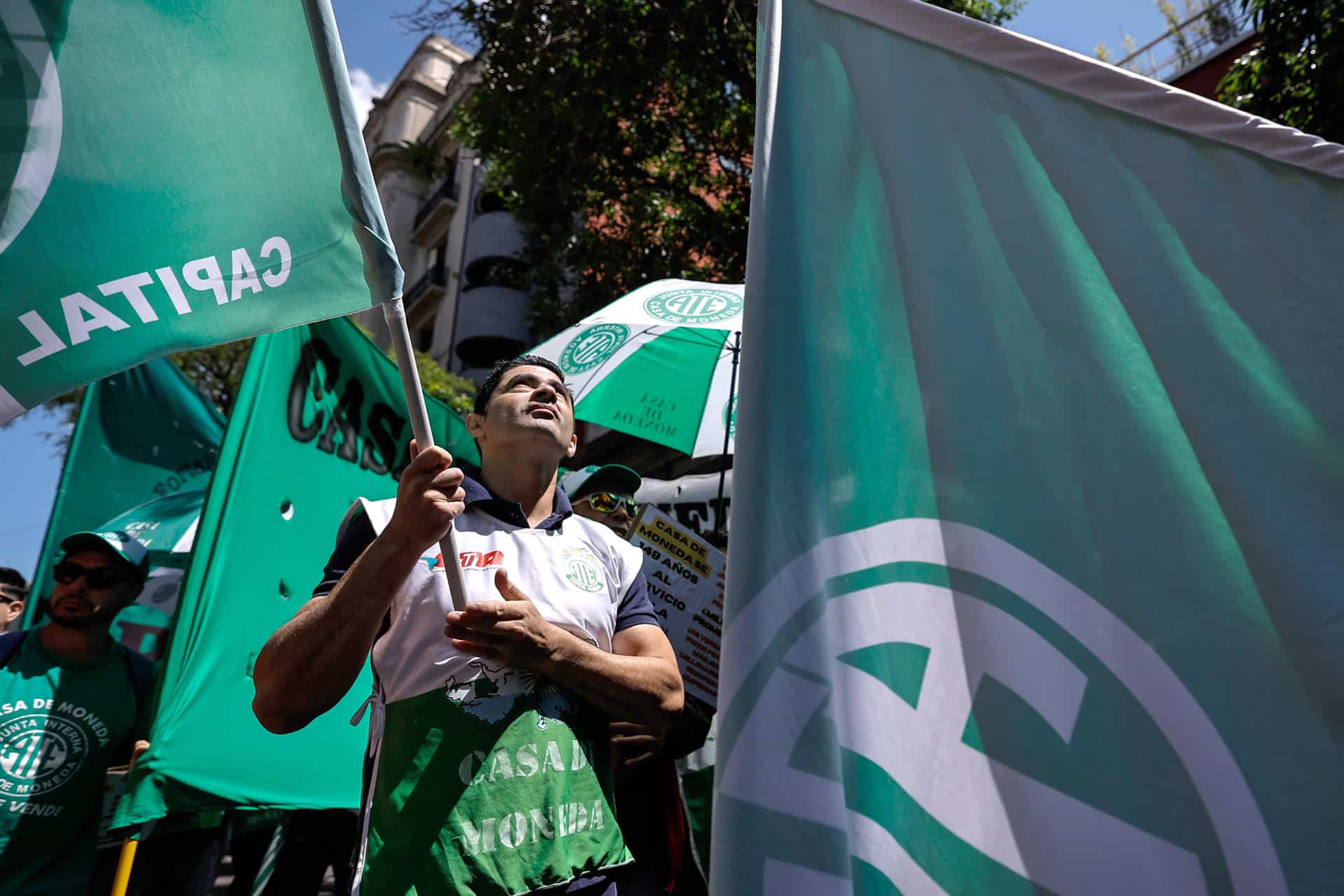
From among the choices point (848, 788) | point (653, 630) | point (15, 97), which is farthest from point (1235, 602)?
point (15, 97)

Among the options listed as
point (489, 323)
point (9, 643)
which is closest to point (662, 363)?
point (9, 643)

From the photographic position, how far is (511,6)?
33.8 ft

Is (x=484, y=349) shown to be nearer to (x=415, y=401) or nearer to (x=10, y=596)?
(x=10, y=596)

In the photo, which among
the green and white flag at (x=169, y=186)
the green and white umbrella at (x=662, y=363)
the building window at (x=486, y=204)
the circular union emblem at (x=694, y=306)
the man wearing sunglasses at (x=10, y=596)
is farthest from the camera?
the building window at (x=486, y=204)

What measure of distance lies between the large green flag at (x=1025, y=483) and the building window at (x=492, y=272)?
80.9 ft

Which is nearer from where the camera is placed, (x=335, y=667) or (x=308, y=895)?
(x=335, y=667)

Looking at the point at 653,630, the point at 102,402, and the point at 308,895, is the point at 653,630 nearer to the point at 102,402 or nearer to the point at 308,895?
the point at 308,895

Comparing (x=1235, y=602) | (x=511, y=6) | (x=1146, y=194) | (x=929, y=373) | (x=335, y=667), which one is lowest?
(x=335, y=667)

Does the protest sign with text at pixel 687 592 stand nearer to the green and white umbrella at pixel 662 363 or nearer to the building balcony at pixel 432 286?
the green and white umbrella at pixel 662 363

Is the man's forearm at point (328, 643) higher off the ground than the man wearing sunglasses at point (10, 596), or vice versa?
the man wearing sunglasses at point (10, 596)

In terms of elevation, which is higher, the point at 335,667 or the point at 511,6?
the point at 511,6

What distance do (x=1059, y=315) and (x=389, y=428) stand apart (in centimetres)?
315

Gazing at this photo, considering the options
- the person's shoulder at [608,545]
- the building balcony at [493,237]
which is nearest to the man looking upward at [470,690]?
the person's shoulder at [608,545]

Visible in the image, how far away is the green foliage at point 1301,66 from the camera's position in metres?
5.53
